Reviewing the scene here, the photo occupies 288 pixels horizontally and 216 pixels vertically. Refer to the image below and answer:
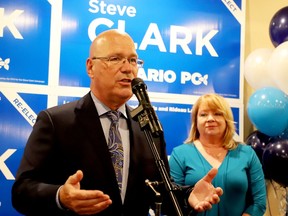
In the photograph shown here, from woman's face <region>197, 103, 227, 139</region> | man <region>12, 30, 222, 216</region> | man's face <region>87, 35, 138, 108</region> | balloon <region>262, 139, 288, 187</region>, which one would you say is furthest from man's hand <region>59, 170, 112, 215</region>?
balloon <region>262, 139, 288, 187</region>

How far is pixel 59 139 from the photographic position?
5.13 feet

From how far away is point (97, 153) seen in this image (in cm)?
158

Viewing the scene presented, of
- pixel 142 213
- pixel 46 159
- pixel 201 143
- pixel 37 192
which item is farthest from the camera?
pixel 201 143

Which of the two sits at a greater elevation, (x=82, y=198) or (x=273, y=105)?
(x=273, y=105)

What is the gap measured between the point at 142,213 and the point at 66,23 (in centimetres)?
179

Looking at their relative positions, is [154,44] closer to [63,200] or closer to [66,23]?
[66,23]

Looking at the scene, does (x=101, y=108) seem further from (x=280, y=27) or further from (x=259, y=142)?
(x=280, y=27)

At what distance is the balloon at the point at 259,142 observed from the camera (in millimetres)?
3051

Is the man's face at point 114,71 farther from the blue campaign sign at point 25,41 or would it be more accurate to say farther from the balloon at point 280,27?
the balloon at point 280,27

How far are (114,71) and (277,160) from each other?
161cm

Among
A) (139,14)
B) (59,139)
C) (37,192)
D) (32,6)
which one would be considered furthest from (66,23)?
(37,192)

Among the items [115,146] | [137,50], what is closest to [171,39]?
[137,50]

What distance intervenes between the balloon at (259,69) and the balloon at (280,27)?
139 mm

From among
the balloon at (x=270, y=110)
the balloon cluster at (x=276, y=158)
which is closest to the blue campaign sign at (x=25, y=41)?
the balloon at (x=270, y=110)
